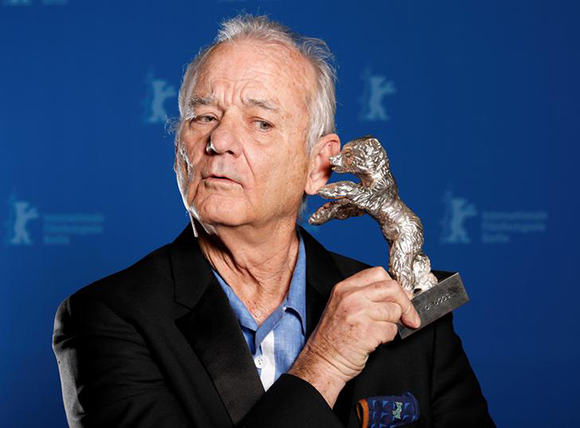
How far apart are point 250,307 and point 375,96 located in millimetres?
1760

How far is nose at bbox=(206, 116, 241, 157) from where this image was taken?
1819mm

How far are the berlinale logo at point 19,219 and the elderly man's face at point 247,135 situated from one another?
1.69 meters

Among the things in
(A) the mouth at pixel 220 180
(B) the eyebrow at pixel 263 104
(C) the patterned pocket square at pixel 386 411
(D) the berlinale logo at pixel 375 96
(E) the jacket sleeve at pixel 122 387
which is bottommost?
(C) the patterned pocket square at pixel 386 411

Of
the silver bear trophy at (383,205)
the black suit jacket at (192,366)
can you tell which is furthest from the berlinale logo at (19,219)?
the silver bear trophy at (383,205)

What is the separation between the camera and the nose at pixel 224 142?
182 centimetres

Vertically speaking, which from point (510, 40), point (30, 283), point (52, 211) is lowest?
point (30, 283)

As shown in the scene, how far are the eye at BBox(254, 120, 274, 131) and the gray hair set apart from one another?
126 mm

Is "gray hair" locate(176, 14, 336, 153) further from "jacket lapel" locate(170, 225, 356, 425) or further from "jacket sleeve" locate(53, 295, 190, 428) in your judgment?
"jacket sleeve" locate(53, 295, 190, 428)

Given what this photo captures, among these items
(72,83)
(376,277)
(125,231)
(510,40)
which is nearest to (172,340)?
(376,277)

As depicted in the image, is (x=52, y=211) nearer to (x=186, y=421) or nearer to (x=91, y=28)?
(x=91, y=28)

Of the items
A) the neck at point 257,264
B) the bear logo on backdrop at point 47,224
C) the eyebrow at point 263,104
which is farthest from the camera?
the bear logo on backdrop at point 47,224

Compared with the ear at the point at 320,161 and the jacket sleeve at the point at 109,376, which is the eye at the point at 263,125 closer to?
the ear at the point at 320,161

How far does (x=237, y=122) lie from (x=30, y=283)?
1940 mm

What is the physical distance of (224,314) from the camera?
1.86 meters
